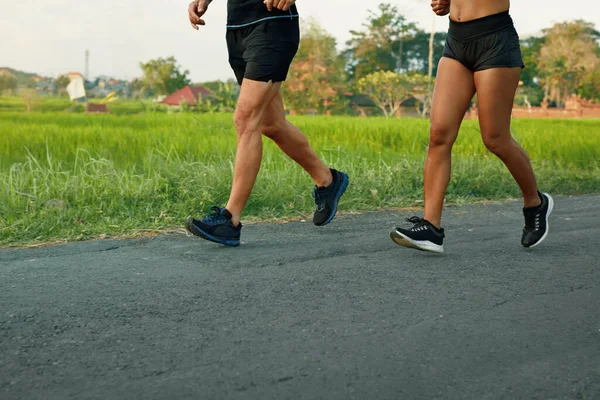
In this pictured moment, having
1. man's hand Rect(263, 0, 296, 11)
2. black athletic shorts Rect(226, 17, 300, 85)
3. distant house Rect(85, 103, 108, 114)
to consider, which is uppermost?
man's hand Rect(263, 0, 296, 11)

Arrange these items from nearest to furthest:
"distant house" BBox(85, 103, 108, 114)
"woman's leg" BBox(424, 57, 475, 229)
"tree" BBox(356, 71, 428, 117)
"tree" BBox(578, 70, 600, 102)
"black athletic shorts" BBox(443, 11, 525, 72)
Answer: "black athletic shorts" BBox(443, 11, 525, 72) → "woman's leg" BBox(424, 57, 475, 229) → "distant house" BBox(85, 103, 108, 114) → "tree" BBox(578, 70, 600, 102) → "tree" BBox(356, 71, 428, 117)

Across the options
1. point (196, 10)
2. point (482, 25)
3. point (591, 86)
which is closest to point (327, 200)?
point (196, 10)

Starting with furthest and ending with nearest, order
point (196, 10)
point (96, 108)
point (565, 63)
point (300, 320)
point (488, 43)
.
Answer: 1. point (565, 63)
2. point (96, 108)
3. point (196, 10)
4. point (488, 43)
5. point (300, 320)

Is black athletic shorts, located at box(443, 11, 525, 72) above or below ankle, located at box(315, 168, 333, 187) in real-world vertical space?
above

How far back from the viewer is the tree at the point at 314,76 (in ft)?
137

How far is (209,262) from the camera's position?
3336mm

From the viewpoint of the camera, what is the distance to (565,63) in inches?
2056

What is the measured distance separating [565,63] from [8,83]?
1752 inches

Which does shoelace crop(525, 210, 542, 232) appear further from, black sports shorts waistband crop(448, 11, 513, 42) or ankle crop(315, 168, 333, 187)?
ankle crop(315, 168, 333, 187)

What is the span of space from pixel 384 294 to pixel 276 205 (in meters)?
2.40

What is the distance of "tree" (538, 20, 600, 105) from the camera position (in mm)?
51750

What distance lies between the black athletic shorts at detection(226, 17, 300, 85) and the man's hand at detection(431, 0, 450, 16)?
0.68 m

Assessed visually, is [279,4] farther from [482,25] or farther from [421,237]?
[421,237]

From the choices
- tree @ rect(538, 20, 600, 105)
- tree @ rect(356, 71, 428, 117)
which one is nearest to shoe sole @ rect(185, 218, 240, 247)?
tree @ rect(356, 71, 428, 117)
